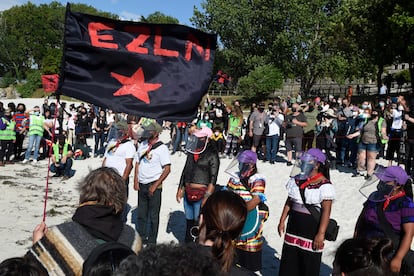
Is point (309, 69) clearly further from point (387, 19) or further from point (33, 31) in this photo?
point (33, 31)

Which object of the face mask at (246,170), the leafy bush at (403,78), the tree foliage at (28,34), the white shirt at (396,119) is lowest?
the face mask at (246,170)

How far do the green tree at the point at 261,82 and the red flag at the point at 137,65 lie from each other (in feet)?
106

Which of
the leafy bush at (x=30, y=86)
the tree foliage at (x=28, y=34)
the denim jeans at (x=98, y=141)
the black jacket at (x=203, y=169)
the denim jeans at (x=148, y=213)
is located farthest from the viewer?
the tree foliage at (x=28, y=34)

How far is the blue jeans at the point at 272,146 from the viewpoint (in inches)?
493

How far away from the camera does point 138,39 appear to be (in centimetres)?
428

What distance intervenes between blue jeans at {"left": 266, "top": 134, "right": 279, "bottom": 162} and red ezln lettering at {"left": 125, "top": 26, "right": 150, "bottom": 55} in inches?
339

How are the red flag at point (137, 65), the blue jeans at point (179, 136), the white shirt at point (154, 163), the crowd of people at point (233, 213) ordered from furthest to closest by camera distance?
1. the blue jeans at point (179, 136)
2. the white shirt at point (154, 163)
3. the red flag at point (137, 65)
4. the crowd of people at point (233, 213)

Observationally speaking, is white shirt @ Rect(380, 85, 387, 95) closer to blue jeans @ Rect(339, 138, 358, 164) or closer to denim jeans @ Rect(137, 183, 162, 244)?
blue jeans @ Rect(339, 138, 358, 164)

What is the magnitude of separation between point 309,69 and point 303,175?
35936 mm

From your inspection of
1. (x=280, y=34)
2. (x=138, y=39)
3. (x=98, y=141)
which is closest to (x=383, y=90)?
(x=280, y=34)

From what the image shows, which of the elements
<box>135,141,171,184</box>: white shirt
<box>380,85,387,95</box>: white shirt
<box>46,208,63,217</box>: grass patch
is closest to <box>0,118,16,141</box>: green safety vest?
Result: <box>46,208,63,217</box>: grass patch

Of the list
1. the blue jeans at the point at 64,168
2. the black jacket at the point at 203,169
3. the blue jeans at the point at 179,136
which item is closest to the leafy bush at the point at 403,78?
the blue jeans at the point at 179,136

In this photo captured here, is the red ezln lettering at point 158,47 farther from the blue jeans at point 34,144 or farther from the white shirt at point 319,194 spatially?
the blue jeans at point 34,144

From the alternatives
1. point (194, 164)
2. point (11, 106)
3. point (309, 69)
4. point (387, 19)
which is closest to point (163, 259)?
point (194, 164)
